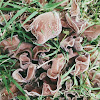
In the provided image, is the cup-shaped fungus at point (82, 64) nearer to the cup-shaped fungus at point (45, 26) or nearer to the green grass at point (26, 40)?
the green grass at point (26, 40)

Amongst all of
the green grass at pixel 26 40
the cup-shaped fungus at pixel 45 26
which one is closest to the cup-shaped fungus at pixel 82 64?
the green grass at pixel 26 40

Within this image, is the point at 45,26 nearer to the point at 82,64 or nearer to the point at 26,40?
the point at 26,40

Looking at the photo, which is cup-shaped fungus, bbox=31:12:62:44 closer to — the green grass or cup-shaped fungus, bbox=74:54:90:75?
the green grass

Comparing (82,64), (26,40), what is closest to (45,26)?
(26,40)

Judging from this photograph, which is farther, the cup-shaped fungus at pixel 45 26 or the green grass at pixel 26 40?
the green grass at pixel 26 40

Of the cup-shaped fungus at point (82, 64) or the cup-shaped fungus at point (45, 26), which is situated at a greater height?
the cup-shaped fungus at point (45, 26)

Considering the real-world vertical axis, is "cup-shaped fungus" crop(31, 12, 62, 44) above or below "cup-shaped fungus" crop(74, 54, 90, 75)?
above

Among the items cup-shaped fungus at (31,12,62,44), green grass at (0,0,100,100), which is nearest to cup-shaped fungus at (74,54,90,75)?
green grass at (0,0,100,100)

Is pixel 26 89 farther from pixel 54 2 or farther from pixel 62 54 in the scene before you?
pixel 54 2

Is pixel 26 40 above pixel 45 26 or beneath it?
beneath

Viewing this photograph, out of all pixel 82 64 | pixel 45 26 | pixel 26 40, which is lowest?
pixel 82 64

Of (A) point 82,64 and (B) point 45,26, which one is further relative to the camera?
(A) point 82,64
